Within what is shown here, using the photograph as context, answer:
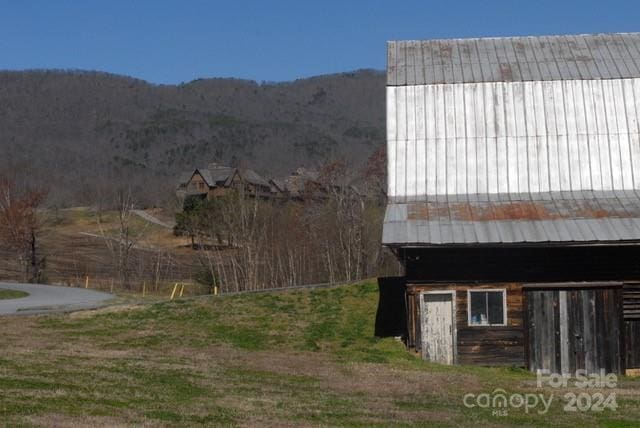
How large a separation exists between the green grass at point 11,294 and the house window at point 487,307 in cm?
2742

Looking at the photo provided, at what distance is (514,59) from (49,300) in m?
23.7

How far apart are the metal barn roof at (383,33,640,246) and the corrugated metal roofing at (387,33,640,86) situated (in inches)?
2.4

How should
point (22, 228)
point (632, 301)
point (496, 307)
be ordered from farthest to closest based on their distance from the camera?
1. point (22, 228)
2. point (496, 307)
3. point (632, 301)

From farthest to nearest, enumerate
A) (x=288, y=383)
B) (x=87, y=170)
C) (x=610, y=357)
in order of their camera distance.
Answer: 1. (x=87, y=170)
2. (x=610, y=357)
3. (x=288, y=383)

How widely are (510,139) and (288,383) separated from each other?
460 inches

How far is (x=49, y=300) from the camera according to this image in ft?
137

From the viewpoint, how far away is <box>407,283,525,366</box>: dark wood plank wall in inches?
944

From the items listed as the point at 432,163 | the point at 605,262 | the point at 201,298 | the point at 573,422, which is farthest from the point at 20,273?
the point at 573,422

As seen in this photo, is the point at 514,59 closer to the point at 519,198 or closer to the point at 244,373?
the point at 519,198

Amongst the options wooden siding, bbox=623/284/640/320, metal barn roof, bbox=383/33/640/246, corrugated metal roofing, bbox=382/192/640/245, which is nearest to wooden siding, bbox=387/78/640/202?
metal barn roof, bbox=383/33/640/246

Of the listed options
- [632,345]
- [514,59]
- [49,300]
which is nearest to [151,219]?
[49,300]

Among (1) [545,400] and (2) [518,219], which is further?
(2) [518,219]

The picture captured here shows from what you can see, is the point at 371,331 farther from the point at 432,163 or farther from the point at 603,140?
the point at 603,140

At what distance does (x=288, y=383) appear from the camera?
62.9 feet
